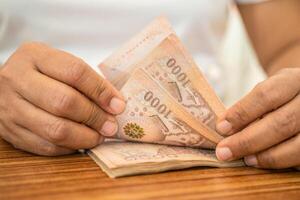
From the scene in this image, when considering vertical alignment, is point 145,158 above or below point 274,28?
below

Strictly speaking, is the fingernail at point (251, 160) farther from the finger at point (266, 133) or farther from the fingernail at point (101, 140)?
the fingernail at point (101, 140)

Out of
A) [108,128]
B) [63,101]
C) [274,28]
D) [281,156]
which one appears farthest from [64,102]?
[274,28]

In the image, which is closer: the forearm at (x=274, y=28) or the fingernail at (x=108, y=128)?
the fingernail at (x=108, y=128)

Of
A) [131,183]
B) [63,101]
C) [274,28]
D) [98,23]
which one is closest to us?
[131,183]

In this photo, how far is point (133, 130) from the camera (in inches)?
38.7

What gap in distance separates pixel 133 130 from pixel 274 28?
2.71 feet

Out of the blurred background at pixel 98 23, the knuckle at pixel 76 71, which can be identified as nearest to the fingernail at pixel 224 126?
the knuckle at pixel 76 71

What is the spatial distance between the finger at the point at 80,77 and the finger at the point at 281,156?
26 cm

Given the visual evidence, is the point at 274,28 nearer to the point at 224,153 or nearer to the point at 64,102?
the point at 224,153

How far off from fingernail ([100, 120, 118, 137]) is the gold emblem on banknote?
2cm

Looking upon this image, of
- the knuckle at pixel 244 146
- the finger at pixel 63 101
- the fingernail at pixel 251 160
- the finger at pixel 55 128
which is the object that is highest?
the knuckle at pixel 244 146

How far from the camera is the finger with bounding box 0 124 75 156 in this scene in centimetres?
94

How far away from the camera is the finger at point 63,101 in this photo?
0.91 metres

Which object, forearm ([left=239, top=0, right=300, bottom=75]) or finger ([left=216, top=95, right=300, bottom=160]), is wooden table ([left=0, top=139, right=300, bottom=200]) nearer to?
finger ([left=216, top=95, right=300, bottom=160])
